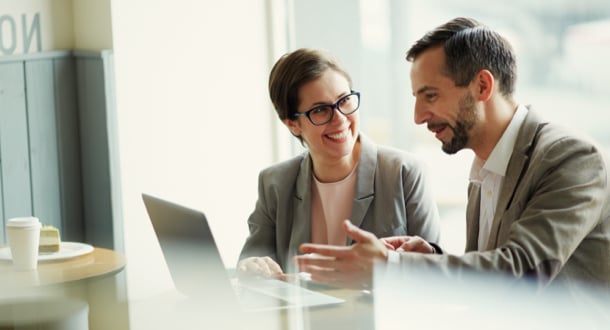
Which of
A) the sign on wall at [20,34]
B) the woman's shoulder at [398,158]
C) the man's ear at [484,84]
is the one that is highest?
the sign on wall at [20,34]

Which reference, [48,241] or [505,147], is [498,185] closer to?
[505,147]

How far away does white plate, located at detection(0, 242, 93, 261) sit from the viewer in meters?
1.92

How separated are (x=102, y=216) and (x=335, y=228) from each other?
4.37ft

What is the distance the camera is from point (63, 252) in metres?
1.98

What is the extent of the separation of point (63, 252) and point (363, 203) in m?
0.66

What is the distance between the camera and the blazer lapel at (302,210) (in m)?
2.02

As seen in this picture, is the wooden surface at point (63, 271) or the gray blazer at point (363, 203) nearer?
the wooden surface at point (63, 271)

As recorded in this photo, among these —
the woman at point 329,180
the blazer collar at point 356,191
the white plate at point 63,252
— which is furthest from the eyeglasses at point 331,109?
the white plate at point 63,252

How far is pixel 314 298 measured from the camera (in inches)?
63.0

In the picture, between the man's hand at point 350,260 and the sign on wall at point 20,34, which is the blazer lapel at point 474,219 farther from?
the sign on wall at point 20,34

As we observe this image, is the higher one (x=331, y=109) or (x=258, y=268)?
(x=331, y=109)

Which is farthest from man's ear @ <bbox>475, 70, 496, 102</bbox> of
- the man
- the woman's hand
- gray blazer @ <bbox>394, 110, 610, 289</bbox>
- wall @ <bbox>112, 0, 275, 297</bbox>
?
wall @ <bbox>112, 0, 275, 297</bbox>

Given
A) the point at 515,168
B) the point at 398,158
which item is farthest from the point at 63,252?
the point at 515,168

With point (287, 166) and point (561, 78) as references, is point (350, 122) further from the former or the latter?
point (561, 78)
